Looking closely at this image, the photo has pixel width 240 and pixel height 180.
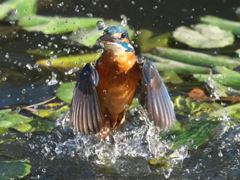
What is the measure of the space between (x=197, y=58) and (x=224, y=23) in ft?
2.93

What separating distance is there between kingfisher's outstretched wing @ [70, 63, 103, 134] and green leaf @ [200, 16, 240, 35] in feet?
7.88

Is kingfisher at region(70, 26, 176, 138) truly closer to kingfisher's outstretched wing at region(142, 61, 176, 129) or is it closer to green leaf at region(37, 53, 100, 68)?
kingfisher's outstretched wing at region(142, 61, 176, 129)

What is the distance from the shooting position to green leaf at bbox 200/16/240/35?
17.5ft

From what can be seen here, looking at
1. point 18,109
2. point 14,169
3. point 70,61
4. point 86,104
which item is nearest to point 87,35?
point 70,61

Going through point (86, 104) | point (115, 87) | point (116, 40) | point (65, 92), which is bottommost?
point (65, 92)

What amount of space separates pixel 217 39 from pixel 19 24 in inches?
82.9

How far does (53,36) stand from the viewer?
5.27 metres

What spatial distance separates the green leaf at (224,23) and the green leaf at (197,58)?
61 centimetres

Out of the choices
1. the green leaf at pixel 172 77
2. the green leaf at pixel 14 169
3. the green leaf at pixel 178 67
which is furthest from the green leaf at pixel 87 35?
the green leaf at pixel 14 169

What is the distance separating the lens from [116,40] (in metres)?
3.28

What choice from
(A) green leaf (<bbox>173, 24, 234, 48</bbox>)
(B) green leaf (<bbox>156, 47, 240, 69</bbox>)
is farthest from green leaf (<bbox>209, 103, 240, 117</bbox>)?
(A) green leaf (<bbox>173, 24, 234, 48</bbox>)

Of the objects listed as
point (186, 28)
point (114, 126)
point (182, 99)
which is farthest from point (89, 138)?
point (186, 28)

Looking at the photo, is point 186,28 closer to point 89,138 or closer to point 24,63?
point 24,63

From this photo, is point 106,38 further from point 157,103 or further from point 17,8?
point 17,8
